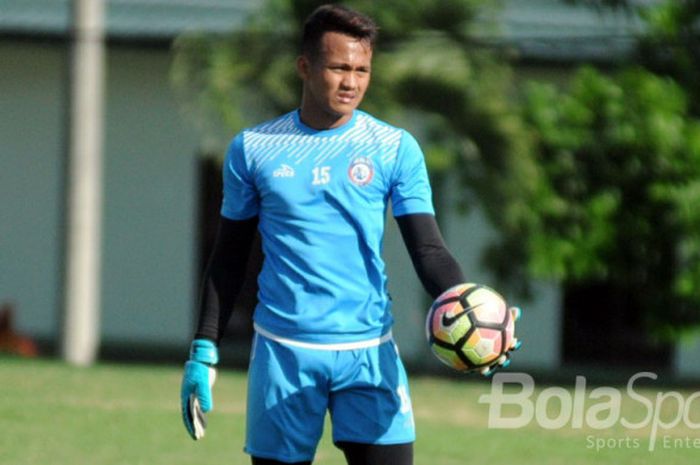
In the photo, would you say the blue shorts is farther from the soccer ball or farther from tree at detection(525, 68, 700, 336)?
tree at detection(525, 68, 700, 336)

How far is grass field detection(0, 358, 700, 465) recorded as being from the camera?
9961 mm

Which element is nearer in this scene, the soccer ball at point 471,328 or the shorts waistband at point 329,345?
the soccer ball at point 471,328

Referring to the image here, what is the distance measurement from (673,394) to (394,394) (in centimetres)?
1010

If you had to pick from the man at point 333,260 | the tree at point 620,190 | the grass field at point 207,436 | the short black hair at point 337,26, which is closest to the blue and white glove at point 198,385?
the man at point 333,260

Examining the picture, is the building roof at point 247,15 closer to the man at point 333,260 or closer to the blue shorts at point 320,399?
the man at point 333,260

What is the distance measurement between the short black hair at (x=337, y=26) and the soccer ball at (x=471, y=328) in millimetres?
878

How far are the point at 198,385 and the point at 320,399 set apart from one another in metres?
0.42

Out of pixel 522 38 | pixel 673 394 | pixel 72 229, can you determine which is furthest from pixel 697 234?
pixel 72 229

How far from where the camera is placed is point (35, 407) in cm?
1202

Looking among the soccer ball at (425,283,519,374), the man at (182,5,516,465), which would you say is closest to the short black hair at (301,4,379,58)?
the man at (182,5,516,465)

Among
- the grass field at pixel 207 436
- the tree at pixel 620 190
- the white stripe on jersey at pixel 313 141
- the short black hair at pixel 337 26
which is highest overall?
the short black hair at pixel 337 26

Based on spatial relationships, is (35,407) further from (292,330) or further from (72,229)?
(292,330)

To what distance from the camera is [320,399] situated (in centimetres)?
551

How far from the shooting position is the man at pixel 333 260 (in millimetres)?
5461
